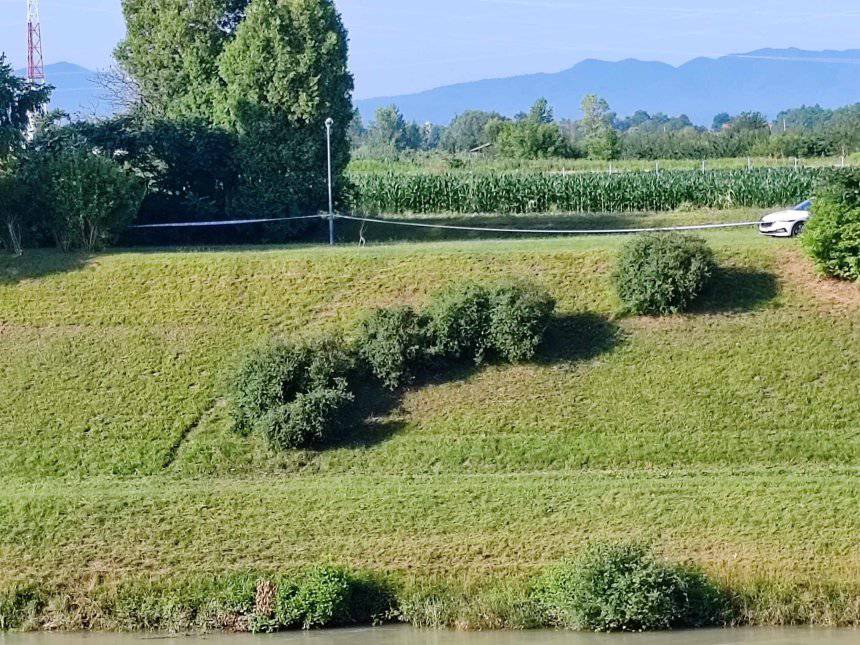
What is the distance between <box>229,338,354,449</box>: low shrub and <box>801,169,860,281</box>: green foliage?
10.00m

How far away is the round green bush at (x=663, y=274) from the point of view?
24.6m

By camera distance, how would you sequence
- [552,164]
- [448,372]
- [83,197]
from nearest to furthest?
[448,372] → [83,197] → [552,164]

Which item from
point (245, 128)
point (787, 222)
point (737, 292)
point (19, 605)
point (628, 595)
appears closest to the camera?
point (628, 595)

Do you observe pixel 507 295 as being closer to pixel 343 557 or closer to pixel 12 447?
pixel 343 557

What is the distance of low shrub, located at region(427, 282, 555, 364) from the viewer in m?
23.5

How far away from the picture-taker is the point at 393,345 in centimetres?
2327

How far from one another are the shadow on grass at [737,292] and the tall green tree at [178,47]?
682 inches

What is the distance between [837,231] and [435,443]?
9.64 meters

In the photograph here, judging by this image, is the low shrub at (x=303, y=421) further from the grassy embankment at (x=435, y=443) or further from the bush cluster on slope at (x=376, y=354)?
the grassy embankment at (x=435, y=443)

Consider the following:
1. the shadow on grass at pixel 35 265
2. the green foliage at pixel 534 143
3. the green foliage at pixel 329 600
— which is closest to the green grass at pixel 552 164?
the green foliage at pixel 534 143

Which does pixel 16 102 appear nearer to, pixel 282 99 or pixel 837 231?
pixel 282 99

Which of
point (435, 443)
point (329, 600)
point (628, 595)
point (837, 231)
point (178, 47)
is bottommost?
point (329, 600)

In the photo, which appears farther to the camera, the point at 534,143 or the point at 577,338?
the point at 534,143

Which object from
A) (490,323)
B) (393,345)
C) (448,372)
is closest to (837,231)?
(490,323)
